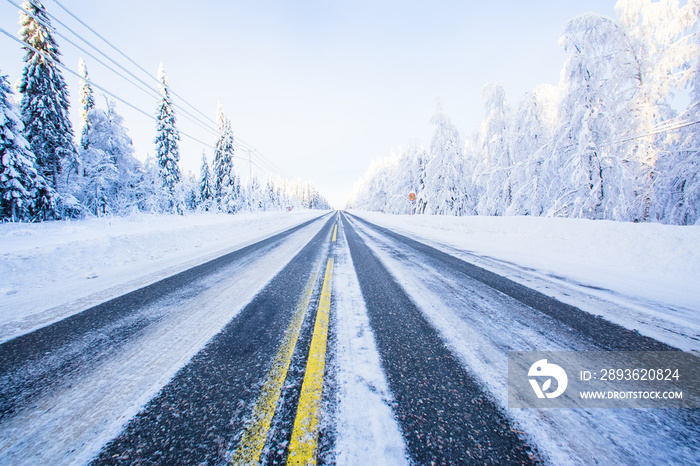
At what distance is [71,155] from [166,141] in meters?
9.14

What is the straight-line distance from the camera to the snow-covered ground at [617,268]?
2889 mm

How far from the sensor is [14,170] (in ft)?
42.3

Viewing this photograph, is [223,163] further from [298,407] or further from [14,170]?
[298,407]

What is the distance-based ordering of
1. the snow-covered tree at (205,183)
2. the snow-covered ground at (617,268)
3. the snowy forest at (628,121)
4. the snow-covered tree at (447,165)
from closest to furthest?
1. the snow-covered ground at (617,268)
2. the snowy forest at (628,121)
3. the snow-covered tree at (447,165)
4. the snow-covered tree at (205,183)

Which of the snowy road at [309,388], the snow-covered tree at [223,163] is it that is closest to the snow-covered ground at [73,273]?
the snowy road at [309,388]

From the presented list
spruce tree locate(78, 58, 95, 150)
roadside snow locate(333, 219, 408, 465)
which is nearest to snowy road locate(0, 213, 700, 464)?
roadside snow locate(333, 219, 408, 465)

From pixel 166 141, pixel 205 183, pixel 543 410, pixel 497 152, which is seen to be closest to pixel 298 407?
pixel 543 410

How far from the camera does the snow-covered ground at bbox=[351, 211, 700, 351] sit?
9.48 ft

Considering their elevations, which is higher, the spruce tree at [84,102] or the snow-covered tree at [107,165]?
the spruce tree at [84,102]

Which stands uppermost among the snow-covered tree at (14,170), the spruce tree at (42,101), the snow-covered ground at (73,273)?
the spruce tree at (42,101)

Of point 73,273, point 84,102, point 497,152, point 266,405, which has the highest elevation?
point 84,102

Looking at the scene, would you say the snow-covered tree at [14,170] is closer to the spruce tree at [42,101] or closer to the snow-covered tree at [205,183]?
the spruce tree at [42,101]

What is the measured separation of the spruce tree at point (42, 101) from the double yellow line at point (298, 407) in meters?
25.7

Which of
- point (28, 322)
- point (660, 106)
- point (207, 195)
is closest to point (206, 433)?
point (28, 322)
